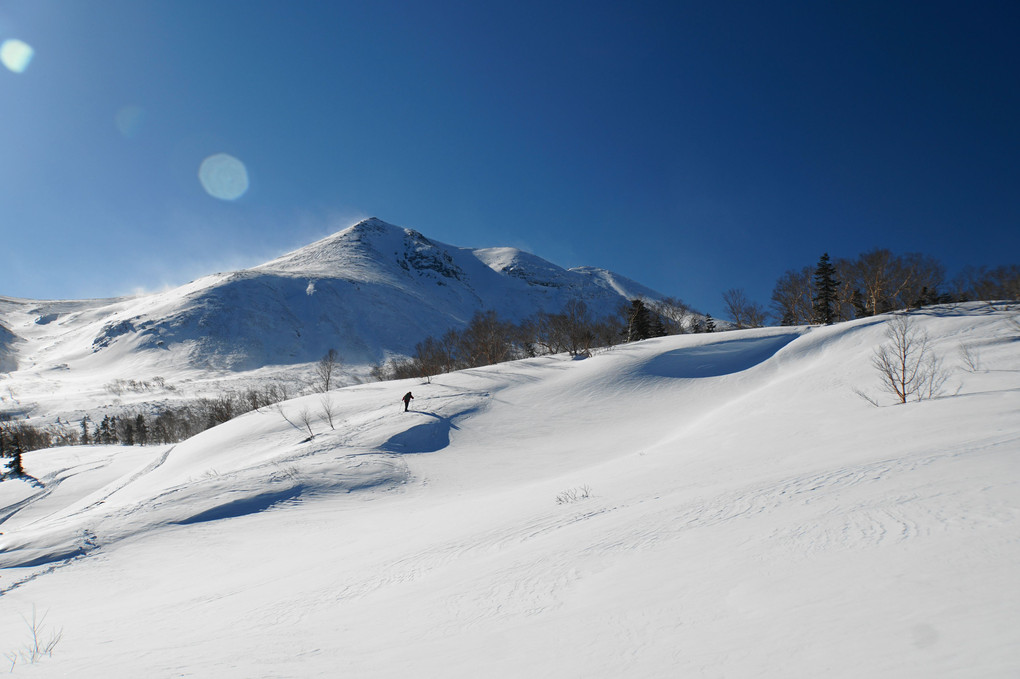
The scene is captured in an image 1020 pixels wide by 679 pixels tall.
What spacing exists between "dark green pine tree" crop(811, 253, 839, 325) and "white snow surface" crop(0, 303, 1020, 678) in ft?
91.4

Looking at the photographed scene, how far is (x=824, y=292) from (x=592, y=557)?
5547 cm

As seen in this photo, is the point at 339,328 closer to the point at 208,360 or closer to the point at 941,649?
the point at 208,360

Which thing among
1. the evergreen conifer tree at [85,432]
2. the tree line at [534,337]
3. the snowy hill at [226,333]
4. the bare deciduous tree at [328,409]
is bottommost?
the evergreen conifer tree at [85,432]

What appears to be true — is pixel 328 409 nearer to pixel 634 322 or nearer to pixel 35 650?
pixel 35 650

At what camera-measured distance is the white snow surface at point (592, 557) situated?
3615mm

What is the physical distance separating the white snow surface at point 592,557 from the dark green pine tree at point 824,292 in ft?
91.4

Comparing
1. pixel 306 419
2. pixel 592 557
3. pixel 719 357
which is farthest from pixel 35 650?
pixel 719 357

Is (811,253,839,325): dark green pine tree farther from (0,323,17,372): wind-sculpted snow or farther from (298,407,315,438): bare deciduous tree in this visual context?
(0,323,17,372): wind-sculpted snow

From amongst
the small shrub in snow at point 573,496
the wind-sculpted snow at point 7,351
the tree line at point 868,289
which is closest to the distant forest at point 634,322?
the tree line at point 868,289

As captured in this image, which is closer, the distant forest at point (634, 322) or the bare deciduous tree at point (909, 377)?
the bare deciduous tree at point (909, 377)

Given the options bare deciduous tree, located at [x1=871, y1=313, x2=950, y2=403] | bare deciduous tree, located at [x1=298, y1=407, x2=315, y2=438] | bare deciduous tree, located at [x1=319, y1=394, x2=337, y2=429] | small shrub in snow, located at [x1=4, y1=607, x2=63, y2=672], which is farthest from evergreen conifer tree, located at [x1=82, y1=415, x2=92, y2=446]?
bare deciduous tree, located at [x1=871, y1=313, x2=950, y2=403]

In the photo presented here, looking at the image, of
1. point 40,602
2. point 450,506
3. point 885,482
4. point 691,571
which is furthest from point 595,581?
point 40,602

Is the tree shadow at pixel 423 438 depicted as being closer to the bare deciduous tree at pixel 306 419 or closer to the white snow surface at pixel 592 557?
the white snow surface at pixel 592 557

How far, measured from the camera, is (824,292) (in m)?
47.5
